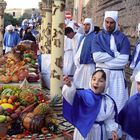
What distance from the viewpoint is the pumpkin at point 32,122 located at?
569cm

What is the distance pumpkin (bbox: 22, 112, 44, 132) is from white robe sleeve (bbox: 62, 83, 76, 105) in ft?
4.80

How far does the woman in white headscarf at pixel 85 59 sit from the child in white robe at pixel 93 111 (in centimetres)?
356

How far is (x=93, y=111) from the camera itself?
4430mm

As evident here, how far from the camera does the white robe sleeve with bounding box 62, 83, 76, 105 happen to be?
4.20m

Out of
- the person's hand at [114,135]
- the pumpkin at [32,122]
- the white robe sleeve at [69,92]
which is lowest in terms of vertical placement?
the pumpkin at [32,122]

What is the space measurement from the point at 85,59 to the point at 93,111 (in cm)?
384

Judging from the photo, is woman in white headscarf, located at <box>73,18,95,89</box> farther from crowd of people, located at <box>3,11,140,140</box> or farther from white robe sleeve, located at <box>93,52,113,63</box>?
white robe sleeve, located at <box>93,52,113,63</box>

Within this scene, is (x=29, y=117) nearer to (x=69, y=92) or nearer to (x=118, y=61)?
(x=69, y=92)

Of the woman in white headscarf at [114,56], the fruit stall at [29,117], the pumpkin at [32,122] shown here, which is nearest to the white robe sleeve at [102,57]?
the woman in white headscarf at [114,56]

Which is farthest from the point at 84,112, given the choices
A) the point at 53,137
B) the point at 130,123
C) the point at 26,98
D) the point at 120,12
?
the point at 120,12

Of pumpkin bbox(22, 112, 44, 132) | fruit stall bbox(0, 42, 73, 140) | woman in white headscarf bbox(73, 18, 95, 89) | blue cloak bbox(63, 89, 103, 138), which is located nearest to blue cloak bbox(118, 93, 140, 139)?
blue cloak bbox(63, 89, 103, 138)

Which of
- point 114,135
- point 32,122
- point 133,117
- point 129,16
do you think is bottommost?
point 32,122

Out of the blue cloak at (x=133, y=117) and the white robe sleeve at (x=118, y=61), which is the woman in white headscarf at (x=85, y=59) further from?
the blue cloak at (x=133, y=117)

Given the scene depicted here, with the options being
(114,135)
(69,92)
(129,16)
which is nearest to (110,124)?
(114,135)
